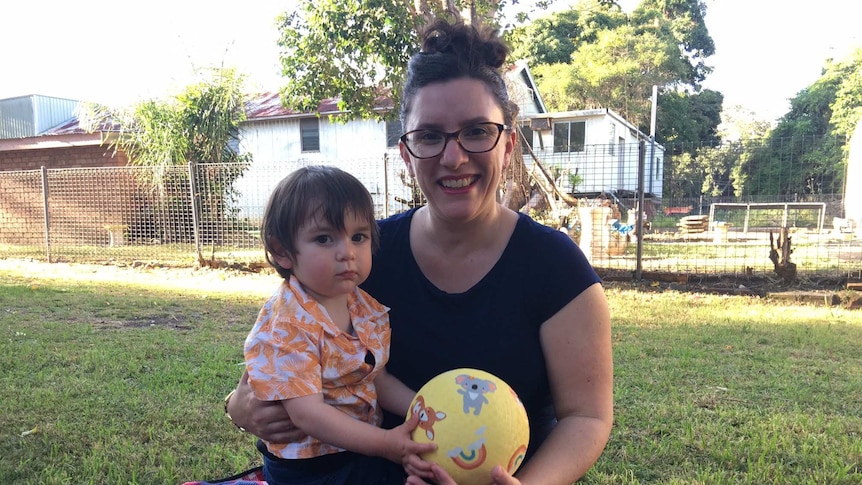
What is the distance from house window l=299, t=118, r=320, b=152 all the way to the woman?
20.1 metres

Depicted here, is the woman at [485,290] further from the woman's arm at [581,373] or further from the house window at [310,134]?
the house window at [310,134]

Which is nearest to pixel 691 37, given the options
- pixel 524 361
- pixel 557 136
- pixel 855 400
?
pixel 557 136

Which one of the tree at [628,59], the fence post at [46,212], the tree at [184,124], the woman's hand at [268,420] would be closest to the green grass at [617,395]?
the woman's hand at [268,420]

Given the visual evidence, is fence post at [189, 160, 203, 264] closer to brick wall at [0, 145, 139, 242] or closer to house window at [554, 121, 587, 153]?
brick wall at [0, 145, 139, 242]

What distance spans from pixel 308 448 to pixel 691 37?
48.5m

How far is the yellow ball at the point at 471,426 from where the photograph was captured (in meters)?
1.44

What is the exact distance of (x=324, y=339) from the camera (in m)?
1.78

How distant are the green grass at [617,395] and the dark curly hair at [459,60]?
2163 millimetres

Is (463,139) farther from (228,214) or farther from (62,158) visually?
(62,158)

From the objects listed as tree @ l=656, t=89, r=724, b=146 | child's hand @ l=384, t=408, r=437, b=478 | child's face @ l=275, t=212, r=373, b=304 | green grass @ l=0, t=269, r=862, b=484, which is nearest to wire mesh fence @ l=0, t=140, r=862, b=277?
green grass @ l=0, t=269, r=862, b=484

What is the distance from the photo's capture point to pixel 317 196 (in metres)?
1.82

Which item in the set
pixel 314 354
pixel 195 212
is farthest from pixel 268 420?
pixel 195 212

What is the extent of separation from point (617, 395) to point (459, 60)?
10.3 ft

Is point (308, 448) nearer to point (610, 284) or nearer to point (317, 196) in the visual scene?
point (317, 196)
